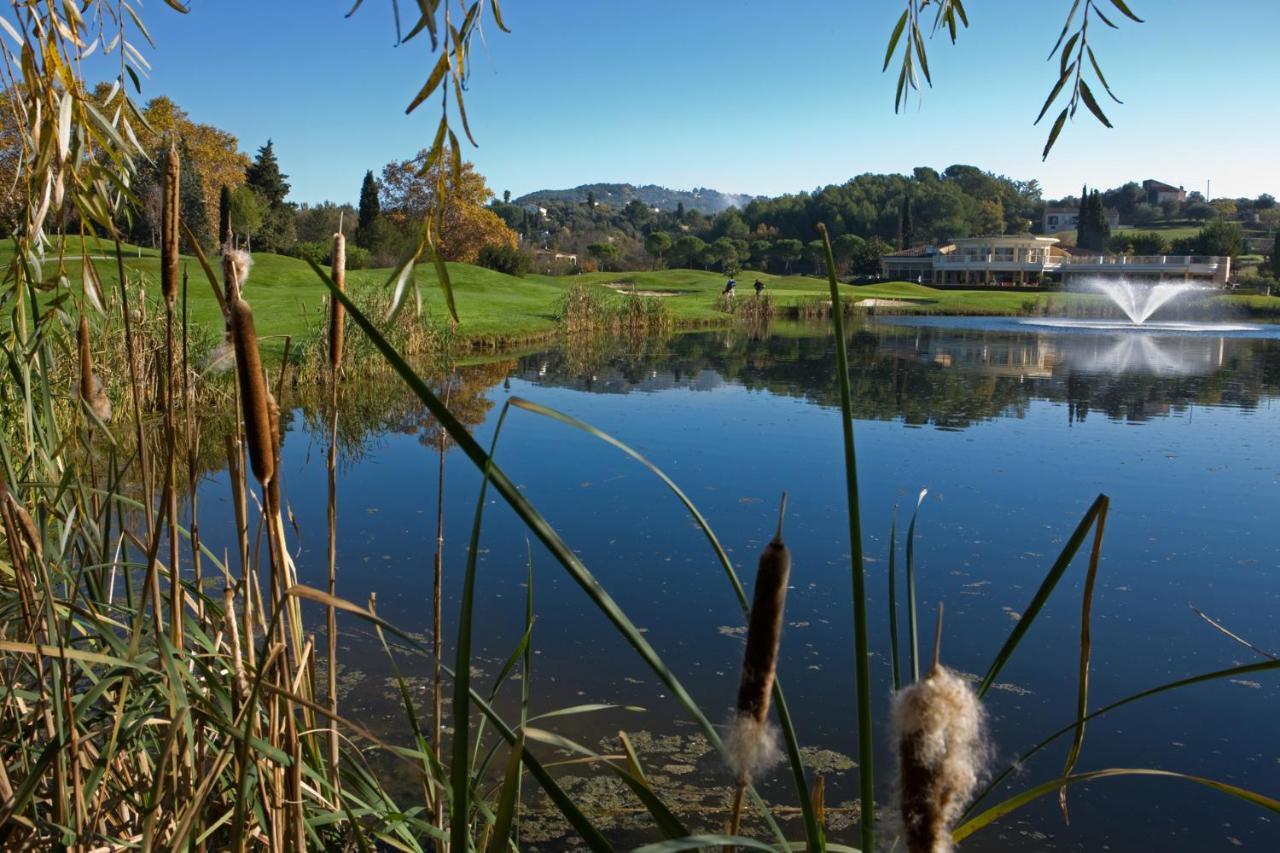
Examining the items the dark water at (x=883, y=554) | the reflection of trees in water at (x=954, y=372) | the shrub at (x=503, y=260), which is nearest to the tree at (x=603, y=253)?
the shrub at (x=503, y=260)

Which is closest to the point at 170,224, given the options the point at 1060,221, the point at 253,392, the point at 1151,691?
the point at 253,392

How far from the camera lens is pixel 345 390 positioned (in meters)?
12.6

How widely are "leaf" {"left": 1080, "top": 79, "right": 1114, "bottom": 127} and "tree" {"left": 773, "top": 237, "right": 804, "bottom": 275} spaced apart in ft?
241

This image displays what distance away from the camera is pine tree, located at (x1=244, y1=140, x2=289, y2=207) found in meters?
38.8

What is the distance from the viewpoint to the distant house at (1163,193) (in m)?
114

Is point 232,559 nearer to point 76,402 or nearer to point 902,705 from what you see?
point 76,402

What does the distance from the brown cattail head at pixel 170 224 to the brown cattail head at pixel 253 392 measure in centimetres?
26

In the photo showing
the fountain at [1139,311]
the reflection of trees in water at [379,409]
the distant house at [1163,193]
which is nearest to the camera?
the reflection of trees in water at [379,409]

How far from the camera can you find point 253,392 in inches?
36.2

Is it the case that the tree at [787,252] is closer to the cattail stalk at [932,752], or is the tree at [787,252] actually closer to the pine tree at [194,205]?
the pine tree at [194,205]

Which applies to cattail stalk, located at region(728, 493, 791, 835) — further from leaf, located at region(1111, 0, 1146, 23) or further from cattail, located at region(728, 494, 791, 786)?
leaf, located at region(1111, 0, 1146, 23)

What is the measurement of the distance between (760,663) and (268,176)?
42565mm

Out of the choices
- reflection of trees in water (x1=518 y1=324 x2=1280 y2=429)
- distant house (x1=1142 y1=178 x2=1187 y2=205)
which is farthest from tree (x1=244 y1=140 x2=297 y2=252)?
distant house (x1=1142 y1=178 x2=1187 y2=205)

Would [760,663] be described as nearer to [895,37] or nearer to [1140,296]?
[895,37]
